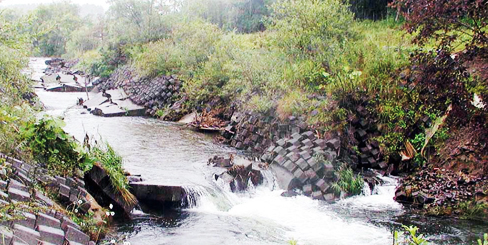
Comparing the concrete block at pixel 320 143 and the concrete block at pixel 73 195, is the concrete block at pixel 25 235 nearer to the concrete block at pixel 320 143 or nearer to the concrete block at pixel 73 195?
the concrete block at pixel 73 195

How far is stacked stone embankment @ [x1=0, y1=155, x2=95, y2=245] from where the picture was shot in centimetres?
473

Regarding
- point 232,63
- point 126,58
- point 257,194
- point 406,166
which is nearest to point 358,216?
point 257,194

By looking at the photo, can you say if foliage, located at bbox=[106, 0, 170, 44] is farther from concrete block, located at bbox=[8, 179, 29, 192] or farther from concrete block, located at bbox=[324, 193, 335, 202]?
concrete block, located at bbox=[8, 179, 29, 192]

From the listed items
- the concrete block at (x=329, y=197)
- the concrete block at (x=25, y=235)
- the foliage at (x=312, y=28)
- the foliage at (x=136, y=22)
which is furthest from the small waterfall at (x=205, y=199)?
the foliage at (x=136, y=22)

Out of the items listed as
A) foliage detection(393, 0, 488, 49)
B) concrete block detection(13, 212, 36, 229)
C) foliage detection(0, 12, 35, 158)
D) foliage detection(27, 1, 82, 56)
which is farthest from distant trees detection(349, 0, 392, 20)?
foliage detection(27, 1, 82, 56)

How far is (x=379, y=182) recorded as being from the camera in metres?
11.0

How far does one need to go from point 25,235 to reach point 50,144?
Result: 316cm

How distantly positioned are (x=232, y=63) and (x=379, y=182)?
874cm

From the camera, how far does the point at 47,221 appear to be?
5.51 metres

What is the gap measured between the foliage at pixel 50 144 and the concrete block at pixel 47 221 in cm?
186

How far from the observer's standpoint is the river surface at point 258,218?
7953mm

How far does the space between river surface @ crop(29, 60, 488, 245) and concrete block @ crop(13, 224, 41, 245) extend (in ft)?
8.85

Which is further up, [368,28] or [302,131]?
[368,28]

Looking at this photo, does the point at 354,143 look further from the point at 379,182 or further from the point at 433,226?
the point at 433,226
